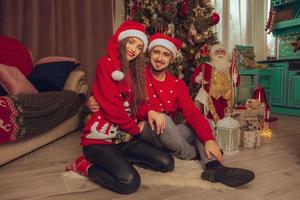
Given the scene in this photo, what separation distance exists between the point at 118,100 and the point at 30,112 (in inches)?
26.8

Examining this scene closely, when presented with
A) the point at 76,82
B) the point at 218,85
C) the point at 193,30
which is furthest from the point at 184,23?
the point at 76,82

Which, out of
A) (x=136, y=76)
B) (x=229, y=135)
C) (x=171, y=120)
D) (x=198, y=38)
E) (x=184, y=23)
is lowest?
(x=229, y=135)

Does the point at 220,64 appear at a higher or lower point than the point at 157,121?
higher

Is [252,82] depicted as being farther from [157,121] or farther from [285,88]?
[157,121]

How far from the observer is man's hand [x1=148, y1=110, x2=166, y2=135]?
53.6 inches

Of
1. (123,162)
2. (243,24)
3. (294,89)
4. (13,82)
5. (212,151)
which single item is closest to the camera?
(123,162)

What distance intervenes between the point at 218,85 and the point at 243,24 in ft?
7.35

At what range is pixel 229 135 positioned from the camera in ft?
6.26

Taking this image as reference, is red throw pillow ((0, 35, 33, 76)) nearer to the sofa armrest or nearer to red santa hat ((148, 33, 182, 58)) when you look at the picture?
the sofa armrest

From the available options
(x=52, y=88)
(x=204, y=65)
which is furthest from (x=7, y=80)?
(x=204, y=65)

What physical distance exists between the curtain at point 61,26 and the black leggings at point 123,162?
1.96m

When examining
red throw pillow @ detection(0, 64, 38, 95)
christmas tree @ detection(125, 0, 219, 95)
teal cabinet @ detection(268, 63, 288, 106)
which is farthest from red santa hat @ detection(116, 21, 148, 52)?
teal cabinet @ detection(268, 63, 288, 106)

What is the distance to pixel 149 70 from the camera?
5.38ft

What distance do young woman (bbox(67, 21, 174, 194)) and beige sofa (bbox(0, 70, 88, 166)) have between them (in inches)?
15.7
